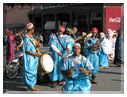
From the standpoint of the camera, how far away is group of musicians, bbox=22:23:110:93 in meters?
3.40

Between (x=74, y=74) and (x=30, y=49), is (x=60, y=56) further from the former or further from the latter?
(x=74, y=74)

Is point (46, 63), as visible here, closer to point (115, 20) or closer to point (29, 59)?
point (29, 59)

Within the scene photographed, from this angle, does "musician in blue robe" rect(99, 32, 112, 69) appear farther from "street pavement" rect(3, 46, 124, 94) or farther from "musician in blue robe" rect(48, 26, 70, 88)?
"musician in blue robe" rect(48, 26, 70, 88)


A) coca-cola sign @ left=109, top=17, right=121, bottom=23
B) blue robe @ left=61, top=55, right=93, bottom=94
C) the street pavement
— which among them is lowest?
the street pavement

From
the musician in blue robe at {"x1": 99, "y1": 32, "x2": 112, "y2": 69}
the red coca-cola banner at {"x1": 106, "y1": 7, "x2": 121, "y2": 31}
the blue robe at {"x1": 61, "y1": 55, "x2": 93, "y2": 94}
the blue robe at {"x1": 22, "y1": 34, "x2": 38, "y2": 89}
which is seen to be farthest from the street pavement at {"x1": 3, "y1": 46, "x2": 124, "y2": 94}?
the red coca-cola banner at {"x1": 106, "y1": 7, "x2": 121, "y2": 31}

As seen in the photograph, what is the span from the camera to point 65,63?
3.48 metres

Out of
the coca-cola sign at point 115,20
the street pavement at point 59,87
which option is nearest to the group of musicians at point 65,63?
the street pavement at point 59,87

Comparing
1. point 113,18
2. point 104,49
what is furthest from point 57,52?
point 113,18

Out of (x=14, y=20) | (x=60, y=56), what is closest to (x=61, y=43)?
(x=60, y=56)

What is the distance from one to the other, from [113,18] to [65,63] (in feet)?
60.3

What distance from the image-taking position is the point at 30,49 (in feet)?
16.8

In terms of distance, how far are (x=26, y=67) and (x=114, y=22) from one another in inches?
679

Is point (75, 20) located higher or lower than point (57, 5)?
lower

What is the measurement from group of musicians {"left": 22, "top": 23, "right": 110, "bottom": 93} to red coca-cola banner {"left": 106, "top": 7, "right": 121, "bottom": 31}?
49.6 feet
